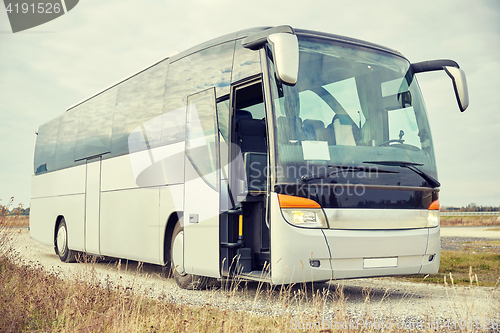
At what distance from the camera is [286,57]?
573 centimetres

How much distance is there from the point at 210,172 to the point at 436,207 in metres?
3.25

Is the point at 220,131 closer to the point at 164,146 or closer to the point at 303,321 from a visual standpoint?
the point at 164,146

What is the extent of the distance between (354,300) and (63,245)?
9.28 metres

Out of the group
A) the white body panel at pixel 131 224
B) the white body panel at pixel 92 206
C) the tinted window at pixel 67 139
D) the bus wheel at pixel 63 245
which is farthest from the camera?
the bus wheel at pixel 63 245

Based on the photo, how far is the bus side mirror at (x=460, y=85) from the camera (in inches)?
288

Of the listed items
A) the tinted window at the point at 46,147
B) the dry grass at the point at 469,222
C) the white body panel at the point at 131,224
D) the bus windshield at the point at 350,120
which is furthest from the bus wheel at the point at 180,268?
the dry grass at the point at 469,222

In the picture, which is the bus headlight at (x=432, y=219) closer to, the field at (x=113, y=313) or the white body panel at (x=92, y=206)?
the field at (x=113, y=313)

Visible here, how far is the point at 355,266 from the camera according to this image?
634 cm

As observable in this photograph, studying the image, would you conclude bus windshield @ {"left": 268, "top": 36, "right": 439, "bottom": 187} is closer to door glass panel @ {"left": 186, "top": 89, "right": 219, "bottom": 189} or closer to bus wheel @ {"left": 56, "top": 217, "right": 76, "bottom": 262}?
door glass panel @ {"left": 186, "top": 89, "right": 219, "bottom": 189}

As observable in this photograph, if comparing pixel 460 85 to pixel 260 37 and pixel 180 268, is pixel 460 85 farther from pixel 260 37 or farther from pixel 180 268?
pixel 180 268

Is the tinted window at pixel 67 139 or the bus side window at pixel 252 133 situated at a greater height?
the tinted window at pixel 67 139

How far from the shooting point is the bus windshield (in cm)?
628

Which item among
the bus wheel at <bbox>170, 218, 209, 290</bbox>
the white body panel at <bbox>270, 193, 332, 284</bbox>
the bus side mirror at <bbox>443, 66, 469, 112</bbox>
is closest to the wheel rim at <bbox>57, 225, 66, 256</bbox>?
the bus wheel at <bbox>170, 218, 209, 290</bbox>

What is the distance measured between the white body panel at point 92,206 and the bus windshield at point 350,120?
6356mm
